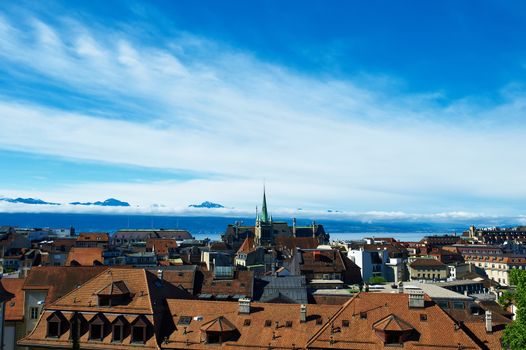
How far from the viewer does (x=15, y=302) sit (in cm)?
5925

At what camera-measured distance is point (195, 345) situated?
152 feet

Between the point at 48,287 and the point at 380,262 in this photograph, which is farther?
the point at 380,262

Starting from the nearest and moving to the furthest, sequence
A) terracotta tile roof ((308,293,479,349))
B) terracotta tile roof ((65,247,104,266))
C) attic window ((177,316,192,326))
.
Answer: terracotta tile roof ((308,293,479,349)) → attic window ((177,316,192,326)) → terracotta tile roof ((65,247,104,266))

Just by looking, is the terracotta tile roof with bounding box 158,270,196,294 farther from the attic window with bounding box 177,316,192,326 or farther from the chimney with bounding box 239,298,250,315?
the chimney with bounding box 239,298,250,315

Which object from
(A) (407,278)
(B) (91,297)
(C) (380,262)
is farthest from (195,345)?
(A) (407,278)

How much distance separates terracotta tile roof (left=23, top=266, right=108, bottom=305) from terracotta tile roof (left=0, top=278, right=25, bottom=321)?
1277 millimetres

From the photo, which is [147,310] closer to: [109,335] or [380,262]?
[109,335]

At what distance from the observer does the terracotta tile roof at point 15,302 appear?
57.7 meters

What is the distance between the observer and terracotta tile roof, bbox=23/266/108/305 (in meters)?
60.2

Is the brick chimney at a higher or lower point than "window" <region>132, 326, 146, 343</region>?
higher

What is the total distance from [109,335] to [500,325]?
1446 inches

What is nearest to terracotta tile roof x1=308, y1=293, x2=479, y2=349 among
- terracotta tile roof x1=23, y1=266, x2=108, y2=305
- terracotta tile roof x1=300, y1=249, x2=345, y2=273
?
terracotta tile roof x1=23, y1=266, x2=108, y2=305

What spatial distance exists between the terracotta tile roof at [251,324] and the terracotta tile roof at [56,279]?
17.0 m

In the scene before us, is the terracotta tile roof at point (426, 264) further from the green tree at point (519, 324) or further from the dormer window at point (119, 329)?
the dormer window at point (119, 329)
